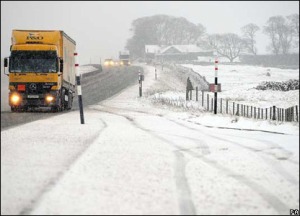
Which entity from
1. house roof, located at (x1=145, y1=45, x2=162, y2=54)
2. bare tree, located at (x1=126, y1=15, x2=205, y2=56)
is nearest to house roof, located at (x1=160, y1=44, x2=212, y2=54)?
house roof, located at (x1=145, y1=45, x2=162, y2=54)

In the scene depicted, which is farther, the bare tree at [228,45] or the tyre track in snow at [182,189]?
the bare tree at [228,45]

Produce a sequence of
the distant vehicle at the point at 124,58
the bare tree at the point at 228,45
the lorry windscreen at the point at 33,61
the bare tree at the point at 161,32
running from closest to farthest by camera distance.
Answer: the lorry windscreen at the point at 33,61, the distant vehicle at the point at 124,58, the bare tree at the point at 228,45, the bare tree at the point at 161,32

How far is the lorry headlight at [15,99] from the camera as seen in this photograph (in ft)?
53.1

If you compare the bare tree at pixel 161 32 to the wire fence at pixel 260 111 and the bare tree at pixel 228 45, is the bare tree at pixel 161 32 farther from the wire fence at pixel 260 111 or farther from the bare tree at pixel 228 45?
the wire fence at pixel 260 111

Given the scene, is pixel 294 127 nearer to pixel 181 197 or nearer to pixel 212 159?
pixel 212 159

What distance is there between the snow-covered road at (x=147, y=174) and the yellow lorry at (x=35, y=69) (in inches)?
321

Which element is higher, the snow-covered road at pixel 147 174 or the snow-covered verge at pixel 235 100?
the snow-covered road at pixel 147 174

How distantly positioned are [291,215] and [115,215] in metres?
1.90

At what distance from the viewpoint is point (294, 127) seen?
9.15m

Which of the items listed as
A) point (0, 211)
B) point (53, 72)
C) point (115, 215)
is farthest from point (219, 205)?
point (53, 72)

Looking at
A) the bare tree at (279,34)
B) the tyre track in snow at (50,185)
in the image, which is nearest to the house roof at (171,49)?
the bare tree at (279,34)

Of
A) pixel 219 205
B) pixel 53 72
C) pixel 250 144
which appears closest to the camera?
pixel 219 205

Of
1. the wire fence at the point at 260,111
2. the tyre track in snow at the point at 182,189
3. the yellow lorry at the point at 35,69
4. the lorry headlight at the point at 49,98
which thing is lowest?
the wire fence at the point at 260,111

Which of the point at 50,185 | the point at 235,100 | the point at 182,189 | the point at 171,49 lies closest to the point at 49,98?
the point at 50,185
